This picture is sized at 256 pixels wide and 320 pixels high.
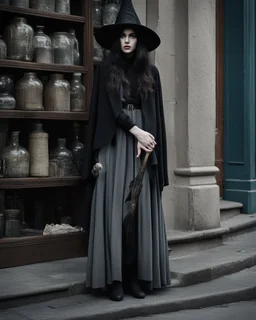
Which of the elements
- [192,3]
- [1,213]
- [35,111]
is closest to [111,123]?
[35,111]

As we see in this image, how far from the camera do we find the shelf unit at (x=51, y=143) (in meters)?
6.62

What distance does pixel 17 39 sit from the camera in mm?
6680

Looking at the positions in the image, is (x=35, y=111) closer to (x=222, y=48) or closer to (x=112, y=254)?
(x=112, y=254)

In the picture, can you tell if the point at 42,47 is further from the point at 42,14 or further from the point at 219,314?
the point at 219,314

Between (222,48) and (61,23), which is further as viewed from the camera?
Answer: (222,48)

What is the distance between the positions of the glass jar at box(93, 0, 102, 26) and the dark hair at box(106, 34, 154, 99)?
1077mm

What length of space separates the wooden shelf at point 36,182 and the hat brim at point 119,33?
1313mm

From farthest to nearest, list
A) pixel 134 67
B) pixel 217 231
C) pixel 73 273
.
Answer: pixel 217 231
pixel 73 273
pixel 134 67

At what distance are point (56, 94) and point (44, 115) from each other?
0.82 feet

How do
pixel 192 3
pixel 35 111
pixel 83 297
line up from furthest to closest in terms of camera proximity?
pixel 192 3
pixel 35 111
pixel 83 297

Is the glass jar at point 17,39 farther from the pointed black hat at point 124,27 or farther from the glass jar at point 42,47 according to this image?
the pointed black hat at point 124,27

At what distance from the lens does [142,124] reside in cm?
618

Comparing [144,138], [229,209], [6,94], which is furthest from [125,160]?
[229,209]

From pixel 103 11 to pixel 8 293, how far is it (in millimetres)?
2936
